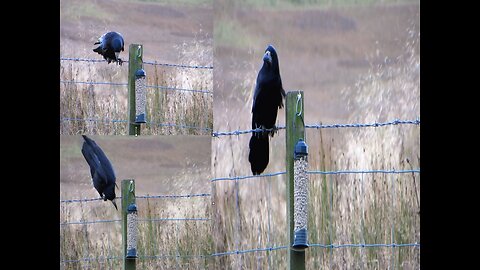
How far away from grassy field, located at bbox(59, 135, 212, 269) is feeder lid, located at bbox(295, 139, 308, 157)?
1001 millimetres

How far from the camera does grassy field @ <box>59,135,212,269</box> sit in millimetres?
5324

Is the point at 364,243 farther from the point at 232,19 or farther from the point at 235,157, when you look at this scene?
the point at 232,19

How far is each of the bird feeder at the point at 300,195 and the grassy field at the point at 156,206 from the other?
3.07 feet

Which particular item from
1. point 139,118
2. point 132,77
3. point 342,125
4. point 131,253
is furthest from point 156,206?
point 342,125

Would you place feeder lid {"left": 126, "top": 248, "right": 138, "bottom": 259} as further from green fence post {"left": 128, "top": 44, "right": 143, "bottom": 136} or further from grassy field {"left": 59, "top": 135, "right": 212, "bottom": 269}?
green fence post {"left": 128, "top": 44, "right": 143, "bottom": 136}

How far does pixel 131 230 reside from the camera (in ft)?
17.4

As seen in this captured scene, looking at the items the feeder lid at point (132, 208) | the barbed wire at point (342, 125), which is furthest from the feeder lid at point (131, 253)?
the barbed wire at point (342, 125)

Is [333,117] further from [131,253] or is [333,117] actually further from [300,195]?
[131,253]

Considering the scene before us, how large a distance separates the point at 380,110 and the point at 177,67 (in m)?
1.25

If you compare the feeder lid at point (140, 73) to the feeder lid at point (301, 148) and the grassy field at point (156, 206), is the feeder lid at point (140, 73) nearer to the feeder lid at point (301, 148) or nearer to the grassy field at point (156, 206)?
the grassy field at point (156, 206)

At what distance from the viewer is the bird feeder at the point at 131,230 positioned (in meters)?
5.29

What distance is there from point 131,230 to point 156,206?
23cm

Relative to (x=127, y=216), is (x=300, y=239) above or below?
below

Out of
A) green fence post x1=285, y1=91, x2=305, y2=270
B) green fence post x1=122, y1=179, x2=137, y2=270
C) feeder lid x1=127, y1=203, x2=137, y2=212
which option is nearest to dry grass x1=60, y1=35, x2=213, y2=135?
green fence post x1=122, y1=179, x2=137, y2=270
